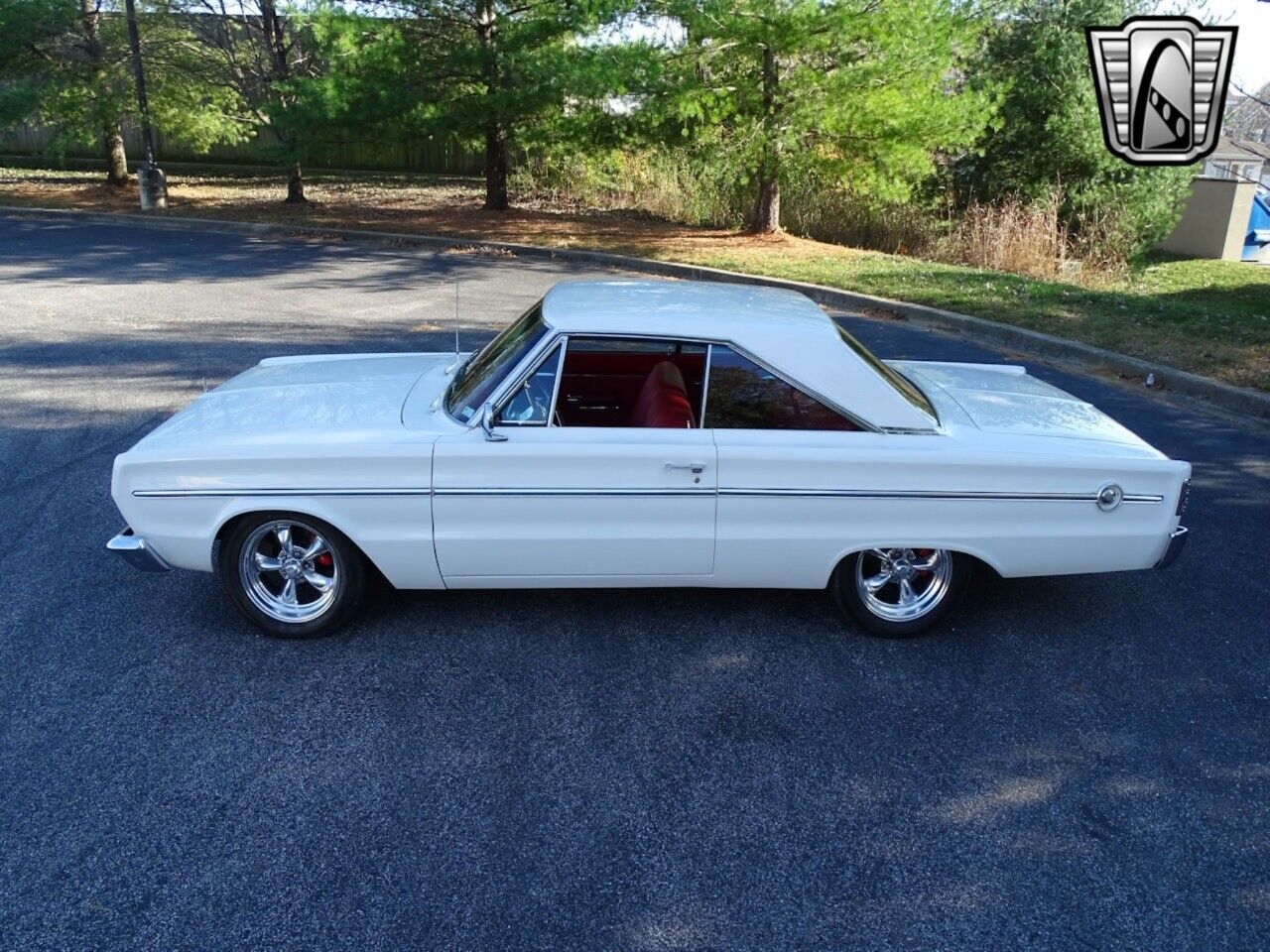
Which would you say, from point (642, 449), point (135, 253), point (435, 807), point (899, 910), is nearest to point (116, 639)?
point (435, 807)

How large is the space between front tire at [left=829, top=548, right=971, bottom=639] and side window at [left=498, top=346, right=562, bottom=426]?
4.82 ft

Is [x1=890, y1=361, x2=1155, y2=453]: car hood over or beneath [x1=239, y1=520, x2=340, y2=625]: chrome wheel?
over

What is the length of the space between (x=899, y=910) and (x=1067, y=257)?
Answer: 15.6 meters

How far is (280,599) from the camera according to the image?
434cm

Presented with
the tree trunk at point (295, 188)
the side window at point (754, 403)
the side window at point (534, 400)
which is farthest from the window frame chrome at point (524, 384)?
the tree trunk at point (295, 188)

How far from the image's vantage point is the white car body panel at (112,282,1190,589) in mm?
4098

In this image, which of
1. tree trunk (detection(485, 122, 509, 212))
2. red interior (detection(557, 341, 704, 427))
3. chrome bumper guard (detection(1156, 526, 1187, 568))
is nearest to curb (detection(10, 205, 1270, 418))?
tree trunk (detection(485, 122, 509, 212))

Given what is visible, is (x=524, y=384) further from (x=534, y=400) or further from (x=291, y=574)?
(x=291, y=574)

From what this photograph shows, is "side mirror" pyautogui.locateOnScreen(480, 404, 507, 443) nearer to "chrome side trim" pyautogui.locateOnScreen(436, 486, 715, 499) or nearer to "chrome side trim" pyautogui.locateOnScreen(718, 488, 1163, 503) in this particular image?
"chrome side trim" pyautogui.locateOnScreen(436, 486, 715, 499)

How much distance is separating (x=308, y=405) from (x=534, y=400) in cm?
113

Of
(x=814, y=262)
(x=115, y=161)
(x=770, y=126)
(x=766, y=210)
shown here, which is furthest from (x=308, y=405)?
(x=115, y=161)

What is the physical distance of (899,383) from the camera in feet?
15.0
